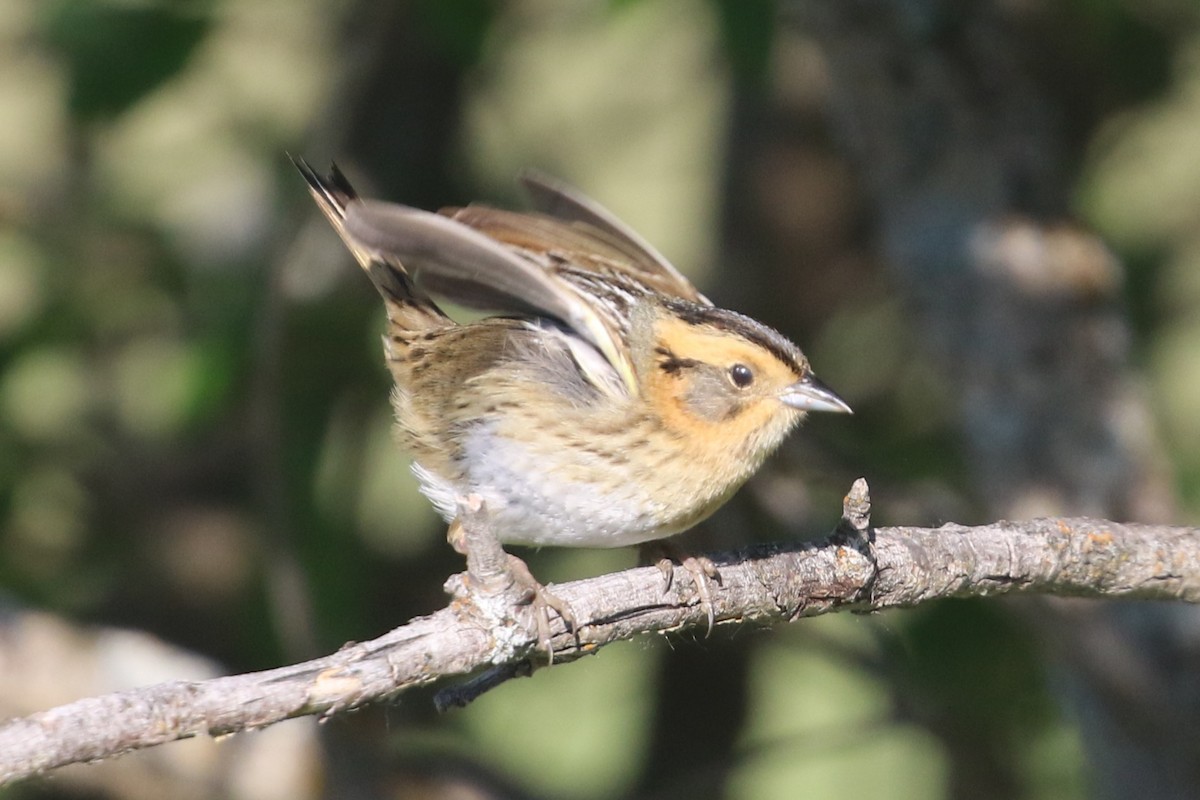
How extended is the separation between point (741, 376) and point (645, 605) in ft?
2.68

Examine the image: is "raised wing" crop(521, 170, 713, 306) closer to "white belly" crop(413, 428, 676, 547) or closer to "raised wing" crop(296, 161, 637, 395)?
"raised wing" crop(296, 161, 637, 395)

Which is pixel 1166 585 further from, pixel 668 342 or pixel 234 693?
pixel 234 693

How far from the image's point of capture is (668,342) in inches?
124

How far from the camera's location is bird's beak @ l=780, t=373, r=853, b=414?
303cm

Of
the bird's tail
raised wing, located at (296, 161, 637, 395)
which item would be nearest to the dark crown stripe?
raised wing, located at (296, 161, 637, 395)

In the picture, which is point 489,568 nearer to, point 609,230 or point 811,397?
point 811,397

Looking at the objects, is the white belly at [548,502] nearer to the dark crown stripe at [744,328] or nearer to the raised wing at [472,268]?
the raised wing at [472,268]

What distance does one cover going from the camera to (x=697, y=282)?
543 centimetres

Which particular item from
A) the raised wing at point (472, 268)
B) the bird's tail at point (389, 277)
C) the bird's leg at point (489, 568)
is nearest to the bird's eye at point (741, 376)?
the raised wing at point (472, 268)

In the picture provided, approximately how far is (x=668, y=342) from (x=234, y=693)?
1.53 meters

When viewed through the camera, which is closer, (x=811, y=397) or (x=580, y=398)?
(x=580, y=398)

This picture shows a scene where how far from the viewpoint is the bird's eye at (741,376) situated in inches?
122

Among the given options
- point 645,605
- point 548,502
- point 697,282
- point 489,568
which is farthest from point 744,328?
point 697,282

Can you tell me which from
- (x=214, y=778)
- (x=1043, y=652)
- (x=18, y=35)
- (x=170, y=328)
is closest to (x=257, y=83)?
(x=18, y=35)
